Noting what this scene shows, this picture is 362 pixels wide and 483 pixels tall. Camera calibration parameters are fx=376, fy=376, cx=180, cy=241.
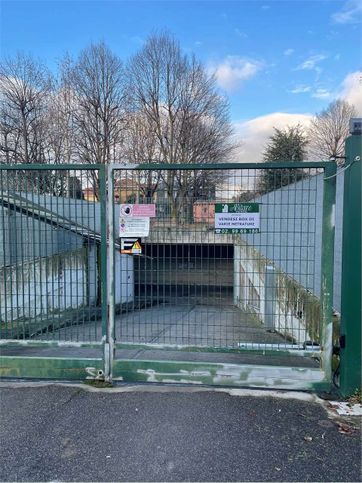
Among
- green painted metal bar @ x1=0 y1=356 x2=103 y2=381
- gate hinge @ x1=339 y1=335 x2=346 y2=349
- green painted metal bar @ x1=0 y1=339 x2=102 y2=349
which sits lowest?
green painted metal bar @ x1=0 y1=356 x2=103 y2=381

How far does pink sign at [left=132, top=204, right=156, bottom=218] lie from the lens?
12.4 ft

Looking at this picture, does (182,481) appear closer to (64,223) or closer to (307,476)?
(307,476)

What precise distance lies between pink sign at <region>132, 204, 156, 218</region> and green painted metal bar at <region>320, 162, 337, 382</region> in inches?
64.9

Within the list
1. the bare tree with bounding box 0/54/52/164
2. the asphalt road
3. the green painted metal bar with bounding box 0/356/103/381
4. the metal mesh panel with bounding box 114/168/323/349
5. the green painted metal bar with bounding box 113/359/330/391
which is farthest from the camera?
the bare tree with bounding box 0/54/52/164

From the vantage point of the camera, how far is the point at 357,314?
11.3 ft

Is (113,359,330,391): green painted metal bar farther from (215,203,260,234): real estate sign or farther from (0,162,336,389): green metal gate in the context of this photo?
(215,203,260,234): real estate sign

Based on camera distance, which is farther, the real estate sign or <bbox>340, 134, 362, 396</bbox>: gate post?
the real estate sign

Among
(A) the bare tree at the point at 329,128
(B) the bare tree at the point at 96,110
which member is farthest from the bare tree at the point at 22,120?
(A) the bare tree at the point at 329,128

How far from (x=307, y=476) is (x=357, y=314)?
1.53 meters

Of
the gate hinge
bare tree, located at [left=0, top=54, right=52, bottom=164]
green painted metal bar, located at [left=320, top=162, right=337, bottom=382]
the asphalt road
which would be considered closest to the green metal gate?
green painted metal bar, located at [left=320, top=162, right=337, bottom=382]

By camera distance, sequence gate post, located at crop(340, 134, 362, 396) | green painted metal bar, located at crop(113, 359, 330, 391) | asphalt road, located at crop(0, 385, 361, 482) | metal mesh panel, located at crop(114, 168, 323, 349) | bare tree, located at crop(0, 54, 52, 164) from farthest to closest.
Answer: bare tree, located at crop(0, 54, 52, 164), metal mesh panel, located at crop(114, 168, 323, 349), green painted metal bar, located at crop(113, 359, 330, 391), gate post, located at crop(340, 134, 362, 396), asphalt road, located at crop(0, 385, 361, 482)

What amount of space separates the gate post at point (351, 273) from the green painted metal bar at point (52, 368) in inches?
94.6

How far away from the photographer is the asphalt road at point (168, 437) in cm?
252

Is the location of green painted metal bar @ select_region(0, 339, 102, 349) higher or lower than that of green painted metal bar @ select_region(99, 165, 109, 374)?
lower
